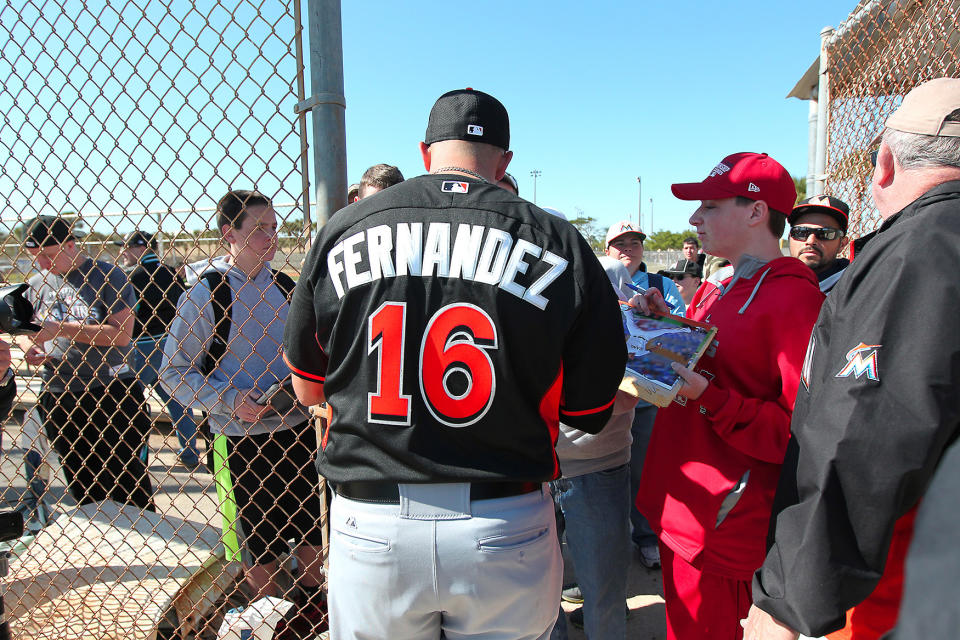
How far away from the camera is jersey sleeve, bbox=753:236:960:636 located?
3.52 feet

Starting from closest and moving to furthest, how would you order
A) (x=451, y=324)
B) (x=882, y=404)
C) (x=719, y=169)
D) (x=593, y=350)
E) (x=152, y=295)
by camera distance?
(x=882, y=404), (x=451, y=324), (x=593, y=350), (x=719, y=169), (x=152, y=295)

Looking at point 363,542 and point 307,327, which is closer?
point 363,542

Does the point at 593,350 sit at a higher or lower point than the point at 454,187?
lower

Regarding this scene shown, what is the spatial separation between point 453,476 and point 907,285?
3.59 feet

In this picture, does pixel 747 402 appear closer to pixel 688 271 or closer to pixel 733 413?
pixel 733 413

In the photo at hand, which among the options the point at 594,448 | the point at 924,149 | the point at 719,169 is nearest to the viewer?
the point at 924,149

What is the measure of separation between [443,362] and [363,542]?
0.53 meters

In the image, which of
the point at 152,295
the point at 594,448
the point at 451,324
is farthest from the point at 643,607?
the point at 152,295

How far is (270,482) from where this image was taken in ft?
9.08

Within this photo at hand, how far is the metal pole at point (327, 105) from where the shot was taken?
1.90 m

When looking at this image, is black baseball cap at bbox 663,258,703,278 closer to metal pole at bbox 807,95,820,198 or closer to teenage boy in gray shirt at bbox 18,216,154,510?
metal pole at bbox 807,95,820,198

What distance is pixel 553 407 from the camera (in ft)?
5.05

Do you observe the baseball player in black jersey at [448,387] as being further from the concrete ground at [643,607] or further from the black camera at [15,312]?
the concrete ground at [643,607]

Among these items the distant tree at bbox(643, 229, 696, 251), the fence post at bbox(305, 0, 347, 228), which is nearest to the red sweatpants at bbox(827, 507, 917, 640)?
the fence post at bbox(305, 0, 347, 228)
